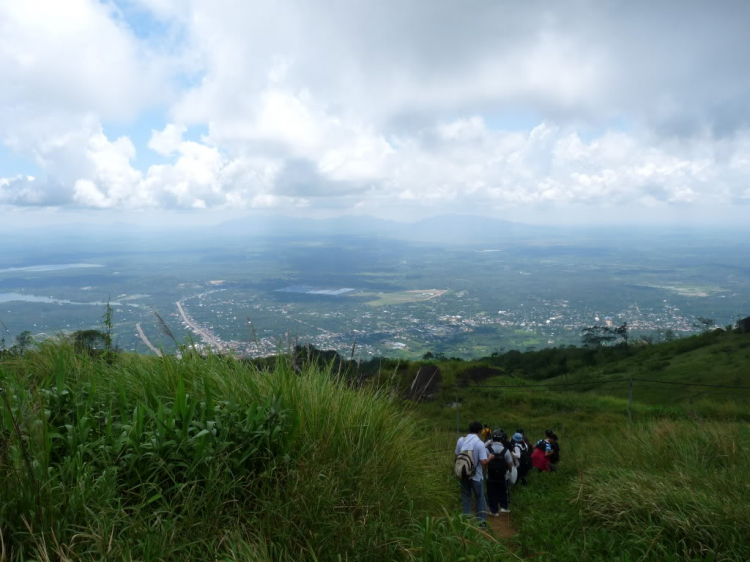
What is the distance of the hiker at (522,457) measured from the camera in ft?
23.1

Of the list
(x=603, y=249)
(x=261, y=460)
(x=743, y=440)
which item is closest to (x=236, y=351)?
(x=261, y=460)

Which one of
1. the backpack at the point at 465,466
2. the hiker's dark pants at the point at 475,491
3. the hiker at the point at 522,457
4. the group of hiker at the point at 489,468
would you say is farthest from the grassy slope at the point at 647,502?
the backpack at the point at 465,466

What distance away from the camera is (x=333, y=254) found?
466 ft

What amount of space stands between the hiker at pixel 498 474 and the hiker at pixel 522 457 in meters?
1.13

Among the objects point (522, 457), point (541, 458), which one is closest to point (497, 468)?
point (522, 457)

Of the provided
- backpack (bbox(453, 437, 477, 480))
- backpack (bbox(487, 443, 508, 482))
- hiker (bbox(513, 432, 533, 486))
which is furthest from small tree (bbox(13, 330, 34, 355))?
hiker (bbox(513, 432, 533, 486))

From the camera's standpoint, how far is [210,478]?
104 inches

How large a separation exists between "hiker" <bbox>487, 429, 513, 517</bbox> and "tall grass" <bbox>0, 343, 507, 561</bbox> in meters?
2.15

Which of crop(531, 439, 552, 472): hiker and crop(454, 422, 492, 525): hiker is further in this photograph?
crop(531, 439, 552, 472): hiker

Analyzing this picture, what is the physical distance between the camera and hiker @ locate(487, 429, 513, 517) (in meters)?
5.63

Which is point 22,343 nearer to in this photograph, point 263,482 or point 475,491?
point 263,482

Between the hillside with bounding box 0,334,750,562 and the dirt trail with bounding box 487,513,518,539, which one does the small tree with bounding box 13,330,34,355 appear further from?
the dirt trail with bounding box 487,513,518,539

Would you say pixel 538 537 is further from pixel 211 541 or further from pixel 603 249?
pixel 603 249

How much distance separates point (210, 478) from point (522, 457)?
5744 millimetres
